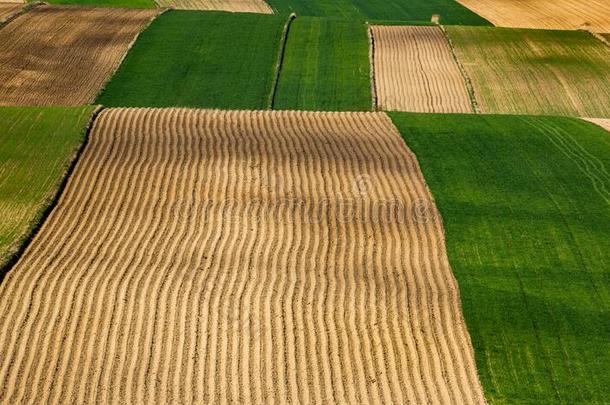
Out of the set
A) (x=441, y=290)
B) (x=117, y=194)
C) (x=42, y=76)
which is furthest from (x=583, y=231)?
(x=42, y=76)

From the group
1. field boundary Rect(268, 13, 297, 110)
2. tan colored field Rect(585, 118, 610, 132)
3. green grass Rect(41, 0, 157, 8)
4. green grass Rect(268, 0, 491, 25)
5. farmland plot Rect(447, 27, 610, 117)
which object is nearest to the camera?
tan colored field Rect(585, 118, 610, 132)

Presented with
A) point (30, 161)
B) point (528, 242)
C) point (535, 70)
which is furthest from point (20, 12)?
point (528, 242)

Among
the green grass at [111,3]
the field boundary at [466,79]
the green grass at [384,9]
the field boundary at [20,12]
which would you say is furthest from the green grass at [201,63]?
the field boundary at [466,79]

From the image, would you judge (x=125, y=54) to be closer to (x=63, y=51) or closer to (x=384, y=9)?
(x=63, y=51)

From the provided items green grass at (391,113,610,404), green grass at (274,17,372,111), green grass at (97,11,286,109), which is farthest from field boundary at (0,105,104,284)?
green grass at (391,113,610,404)

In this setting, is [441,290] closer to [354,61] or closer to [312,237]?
[312,237]

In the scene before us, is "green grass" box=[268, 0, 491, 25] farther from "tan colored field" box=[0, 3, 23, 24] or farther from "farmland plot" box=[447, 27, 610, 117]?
"tan colored field" box=[0, 3, 23, 24]
